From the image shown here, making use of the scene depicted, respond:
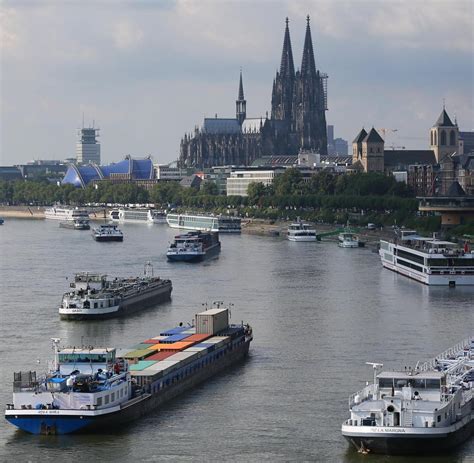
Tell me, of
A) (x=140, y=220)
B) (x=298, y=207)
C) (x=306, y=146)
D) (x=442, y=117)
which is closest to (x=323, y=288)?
(x=298, y=207)

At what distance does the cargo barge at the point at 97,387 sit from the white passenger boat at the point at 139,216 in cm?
10932

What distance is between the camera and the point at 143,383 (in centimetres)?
3653

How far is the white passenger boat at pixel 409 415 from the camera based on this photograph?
103 feet

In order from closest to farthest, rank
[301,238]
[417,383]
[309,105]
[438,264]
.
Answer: [417,383]
[438,264]
[301,238]
[309,105]

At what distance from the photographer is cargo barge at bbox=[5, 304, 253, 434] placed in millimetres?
33656

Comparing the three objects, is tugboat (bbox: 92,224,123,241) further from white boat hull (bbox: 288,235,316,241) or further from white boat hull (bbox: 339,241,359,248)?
white boat hull (bbox: 339,241,359,248)

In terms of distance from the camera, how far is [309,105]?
193m

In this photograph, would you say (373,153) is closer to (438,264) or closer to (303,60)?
(303,60)

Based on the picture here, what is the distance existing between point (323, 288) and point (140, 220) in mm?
88394

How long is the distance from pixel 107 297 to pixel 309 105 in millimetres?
139473

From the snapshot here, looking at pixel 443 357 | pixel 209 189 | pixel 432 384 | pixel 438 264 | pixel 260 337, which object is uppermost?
pixel 209 189

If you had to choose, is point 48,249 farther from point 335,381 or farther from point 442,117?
point 442,117

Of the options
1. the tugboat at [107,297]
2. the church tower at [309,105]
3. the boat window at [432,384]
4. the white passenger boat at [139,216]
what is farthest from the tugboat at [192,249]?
the church tower at [309,105]

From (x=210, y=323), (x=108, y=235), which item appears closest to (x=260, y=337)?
(x=210, y=323)
